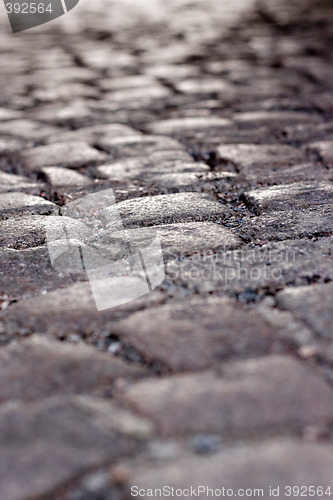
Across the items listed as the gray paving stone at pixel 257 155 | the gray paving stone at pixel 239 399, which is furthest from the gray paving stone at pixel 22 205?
the gray paving stone at pixel 239 399

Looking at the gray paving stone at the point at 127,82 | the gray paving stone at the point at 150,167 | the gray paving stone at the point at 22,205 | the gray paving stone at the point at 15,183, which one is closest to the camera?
the gray paving stone at the point at 22,205

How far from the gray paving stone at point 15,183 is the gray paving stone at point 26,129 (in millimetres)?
584

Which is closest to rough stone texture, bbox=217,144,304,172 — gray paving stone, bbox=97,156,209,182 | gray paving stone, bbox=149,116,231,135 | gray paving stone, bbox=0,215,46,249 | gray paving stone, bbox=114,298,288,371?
gray paving stone, bbox=97,156,209,182

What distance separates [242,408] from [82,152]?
1.99m

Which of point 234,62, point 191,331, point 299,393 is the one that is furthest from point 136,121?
point 299,393

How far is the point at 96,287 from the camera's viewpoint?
1540 millimetres

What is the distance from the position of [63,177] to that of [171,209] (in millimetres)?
666

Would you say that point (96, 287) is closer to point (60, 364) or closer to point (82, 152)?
point (60, 364)

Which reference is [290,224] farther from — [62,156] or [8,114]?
[8,114]

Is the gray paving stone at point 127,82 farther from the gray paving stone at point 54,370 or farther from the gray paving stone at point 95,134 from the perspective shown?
the gray paving stone at point 54,370

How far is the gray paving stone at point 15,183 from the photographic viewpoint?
7.80 feet

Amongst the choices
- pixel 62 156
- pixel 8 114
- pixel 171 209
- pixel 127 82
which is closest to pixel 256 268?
pixel 171 209

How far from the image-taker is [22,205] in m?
2.18

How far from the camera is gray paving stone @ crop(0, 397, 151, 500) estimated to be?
0.94 m
